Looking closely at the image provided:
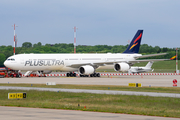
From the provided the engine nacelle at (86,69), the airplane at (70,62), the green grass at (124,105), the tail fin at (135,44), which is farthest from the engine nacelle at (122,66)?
the green grass at (124,105)

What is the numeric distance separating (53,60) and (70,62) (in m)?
3.88

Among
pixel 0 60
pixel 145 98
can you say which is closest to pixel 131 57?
pixel 145 98

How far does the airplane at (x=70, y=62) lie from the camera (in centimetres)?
6329

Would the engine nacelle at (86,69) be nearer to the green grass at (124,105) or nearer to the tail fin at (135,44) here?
the tail fin at (135,44)

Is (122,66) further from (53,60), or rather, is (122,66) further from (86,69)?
(53,60)

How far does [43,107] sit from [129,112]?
18.1 feet

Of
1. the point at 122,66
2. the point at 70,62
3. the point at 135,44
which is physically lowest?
the point at 122,66

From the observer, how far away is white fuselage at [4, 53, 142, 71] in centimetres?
6312

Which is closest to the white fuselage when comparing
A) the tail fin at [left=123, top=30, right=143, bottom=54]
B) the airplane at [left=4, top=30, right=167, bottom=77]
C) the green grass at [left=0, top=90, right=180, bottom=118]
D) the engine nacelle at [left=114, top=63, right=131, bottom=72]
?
the airplane at [left=4, top=30, right=167, bottom=77]

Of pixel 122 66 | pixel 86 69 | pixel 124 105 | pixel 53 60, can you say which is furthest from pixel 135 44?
pixel 124 105

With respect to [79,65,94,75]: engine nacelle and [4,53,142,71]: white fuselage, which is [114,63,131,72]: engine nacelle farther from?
[79,65,94,75]: engine nacelle

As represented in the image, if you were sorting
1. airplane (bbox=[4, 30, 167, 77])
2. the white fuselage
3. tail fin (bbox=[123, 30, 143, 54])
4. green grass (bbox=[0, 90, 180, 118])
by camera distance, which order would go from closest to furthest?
green grass (bbox=[0, 90, 180, 118]) → the white fuselage → airplane (bbox=[4, 30, 167, 77]) → tail fin (bbox=[123, 30, 143, 54])

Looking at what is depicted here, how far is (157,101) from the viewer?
2505 cm

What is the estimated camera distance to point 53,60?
6600 centimetres
